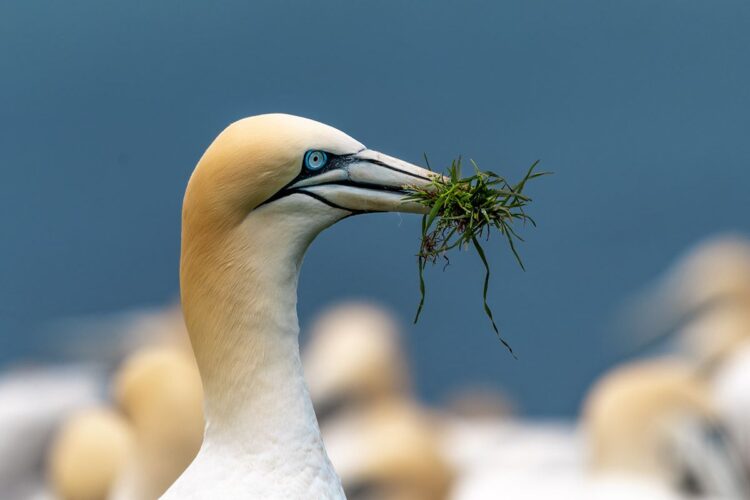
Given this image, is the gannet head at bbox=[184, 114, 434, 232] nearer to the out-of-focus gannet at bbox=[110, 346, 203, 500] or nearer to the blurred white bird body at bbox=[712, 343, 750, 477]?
the out-of-focus gannet at bbox=[110, 346, 203, 500]

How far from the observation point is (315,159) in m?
3.63

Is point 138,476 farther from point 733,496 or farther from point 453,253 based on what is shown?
point 453,253

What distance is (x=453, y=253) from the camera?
11703mm

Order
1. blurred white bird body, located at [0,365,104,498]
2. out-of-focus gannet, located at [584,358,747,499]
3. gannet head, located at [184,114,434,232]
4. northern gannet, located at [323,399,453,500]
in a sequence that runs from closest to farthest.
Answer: gannet head, located at [184,114,434,232], out-of-focus gannet, located at [584,358,747,499], northern gannet, located at [323,399,453,500], blurred white bird body, located at [0,365,104,498]

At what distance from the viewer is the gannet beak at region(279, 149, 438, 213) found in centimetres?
362

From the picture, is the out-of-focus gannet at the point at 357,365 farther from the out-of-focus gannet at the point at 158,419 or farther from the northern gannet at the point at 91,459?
the out-of-focus gannet at the point at 158,419

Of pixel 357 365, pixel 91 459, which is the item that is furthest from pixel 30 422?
pixel 357 365

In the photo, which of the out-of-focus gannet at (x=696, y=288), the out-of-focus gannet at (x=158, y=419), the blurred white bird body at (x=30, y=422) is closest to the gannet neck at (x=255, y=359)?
the out-of-focus gannet at (x=158, y=419)

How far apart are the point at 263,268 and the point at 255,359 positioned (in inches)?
8.2

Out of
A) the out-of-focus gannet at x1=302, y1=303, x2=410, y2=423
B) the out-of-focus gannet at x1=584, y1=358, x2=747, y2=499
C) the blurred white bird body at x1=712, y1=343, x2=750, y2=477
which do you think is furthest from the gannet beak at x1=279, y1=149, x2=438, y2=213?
the out-of-focus gannet at x1=302, y1=303, x2=410, y2=423

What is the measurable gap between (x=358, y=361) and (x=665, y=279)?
443cm

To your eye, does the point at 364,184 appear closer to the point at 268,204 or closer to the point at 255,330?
the point at 268,204

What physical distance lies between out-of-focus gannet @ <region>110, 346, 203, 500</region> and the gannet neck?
6.75 ft

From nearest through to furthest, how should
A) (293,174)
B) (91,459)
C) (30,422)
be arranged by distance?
(293,174)
(91,459)
(30,422)
